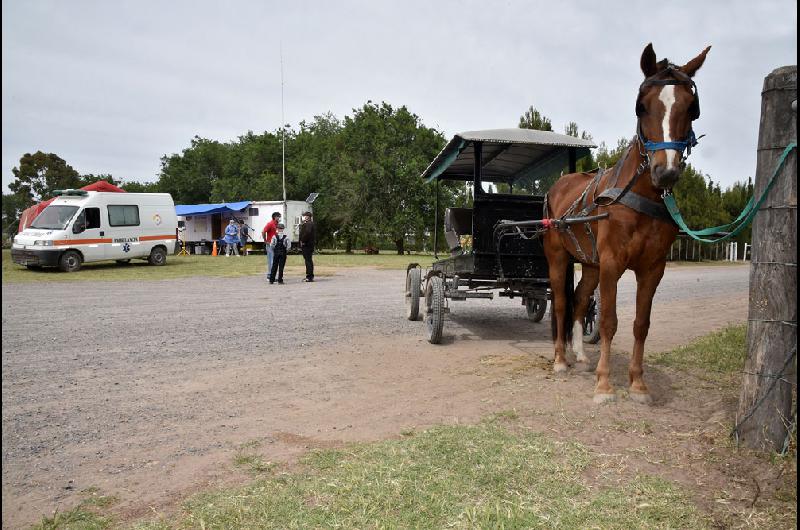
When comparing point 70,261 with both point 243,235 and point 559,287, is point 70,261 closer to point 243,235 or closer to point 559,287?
point 243,235

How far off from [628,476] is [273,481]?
209cm

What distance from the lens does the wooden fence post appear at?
3.28m

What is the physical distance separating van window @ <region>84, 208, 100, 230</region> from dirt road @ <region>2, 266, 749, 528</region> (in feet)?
31.8

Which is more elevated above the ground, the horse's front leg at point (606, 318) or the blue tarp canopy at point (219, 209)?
the blue tarp canopy at point (219, 209)

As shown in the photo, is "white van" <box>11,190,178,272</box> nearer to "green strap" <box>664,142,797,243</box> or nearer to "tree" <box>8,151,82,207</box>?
"green strap" <box>664,142,797,243</box>

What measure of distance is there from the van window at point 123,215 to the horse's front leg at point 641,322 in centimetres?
1946

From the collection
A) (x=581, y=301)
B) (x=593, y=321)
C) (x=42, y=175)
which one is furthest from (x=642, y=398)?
(x=42, y=175)

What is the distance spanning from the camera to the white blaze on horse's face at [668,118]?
3.76 metres

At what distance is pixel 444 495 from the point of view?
9.59 ft

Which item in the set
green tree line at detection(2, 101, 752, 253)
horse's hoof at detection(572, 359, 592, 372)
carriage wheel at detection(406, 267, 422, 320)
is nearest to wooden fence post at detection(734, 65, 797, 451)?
horse's hoof at detection(572, 359, 592, 372)

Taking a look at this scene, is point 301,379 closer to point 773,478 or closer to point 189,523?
point 189,523

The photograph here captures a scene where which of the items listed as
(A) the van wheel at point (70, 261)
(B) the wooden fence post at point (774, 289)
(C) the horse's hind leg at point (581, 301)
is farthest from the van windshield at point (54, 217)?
(B) the wooden fence post at point (774, 289)

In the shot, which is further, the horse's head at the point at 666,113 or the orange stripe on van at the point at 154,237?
the orange stripe on van at the point at 154,237

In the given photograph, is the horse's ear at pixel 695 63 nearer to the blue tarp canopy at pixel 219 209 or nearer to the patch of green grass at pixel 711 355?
the patch of green grass at pixel 711 355
